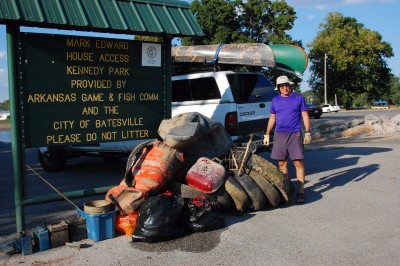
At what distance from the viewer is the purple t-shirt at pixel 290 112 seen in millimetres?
6641

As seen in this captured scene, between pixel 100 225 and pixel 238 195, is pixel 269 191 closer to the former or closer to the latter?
pixel 238 195

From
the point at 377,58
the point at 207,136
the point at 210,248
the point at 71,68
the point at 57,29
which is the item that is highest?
the point at 377,58

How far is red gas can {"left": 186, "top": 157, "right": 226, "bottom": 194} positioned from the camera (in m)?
5.68

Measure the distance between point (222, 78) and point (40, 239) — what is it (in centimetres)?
503

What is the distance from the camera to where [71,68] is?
527 centimetres

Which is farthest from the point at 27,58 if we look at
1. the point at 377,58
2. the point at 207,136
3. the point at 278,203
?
the point at 377,58

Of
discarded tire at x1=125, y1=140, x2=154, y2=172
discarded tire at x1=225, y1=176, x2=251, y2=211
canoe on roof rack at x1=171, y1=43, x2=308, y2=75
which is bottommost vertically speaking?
discarded tire at x1=225, y1=176, x2=251, y2=211

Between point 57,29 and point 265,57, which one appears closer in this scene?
point 57,29

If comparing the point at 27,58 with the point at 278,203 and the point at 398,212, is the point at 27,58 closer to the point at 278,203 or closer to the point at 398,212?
the point at 278,203

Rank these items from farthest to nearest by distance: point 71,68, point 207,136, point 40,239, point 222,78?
1. point 222,78
2. point 207,136
3. point 71,68
4. point 40,239

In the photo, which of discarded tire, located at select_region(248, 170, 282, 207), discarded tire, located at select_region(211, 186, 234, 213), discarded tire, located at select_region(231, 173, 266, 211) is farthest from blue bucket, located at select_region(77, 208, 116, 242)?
discarded tire, located at select_region(248, 170, 282, 207)

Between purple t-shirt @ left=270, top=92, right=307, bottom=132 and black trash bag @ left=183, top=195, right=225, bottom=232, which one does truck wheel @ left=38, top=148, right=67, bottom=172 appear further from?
black trash bag @ left=183, top=195, right=225, bottom=232

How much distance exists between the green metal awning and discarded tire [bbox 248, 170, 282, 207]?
2243mm

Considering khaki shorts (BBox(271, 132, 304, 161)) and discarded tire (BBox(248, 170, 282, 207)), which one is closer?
discarded tire (BBox(248, 170, 282, 207))
